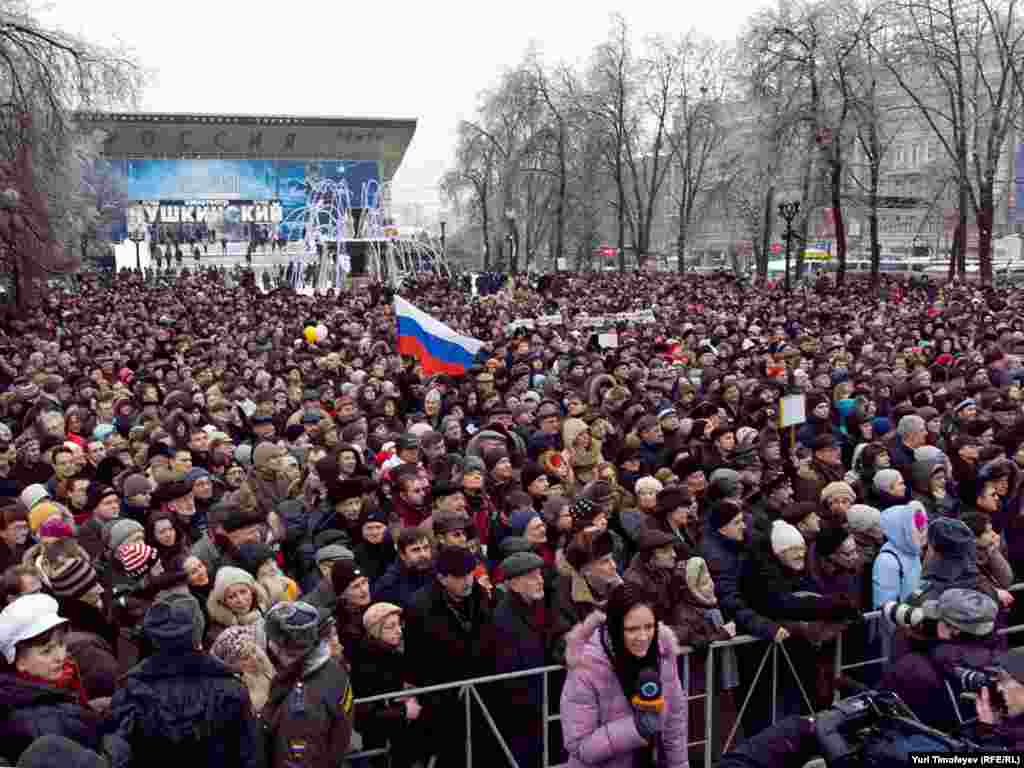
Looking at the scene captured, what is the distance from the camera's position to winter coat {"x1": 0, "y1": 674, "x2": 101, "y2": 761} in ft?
10.7

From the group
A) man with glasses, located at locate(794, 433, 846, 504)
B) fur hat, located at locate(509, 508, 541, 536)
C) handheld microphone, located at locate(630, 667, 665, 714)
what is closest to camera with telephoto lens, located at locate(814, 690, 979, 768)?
handheld microphone, located at locate(630, 667, 665, 714)

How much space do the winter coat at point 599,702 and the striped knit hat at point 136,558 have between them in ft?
8.68

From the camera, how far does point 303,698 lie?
359 cm

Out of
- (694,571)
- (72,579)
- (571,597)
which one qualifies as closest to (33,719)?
(72,579)

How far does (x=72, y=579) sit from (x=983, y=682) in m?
3.84

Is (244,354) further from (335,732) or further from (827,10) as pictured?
(827,10)

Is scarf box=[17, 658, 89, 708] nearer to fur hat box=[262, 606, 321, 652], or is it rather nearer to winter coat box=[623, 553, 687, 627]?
fur hat box=[262, 606, 321, 652]

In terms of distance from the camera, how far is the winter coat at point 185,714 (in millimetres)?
3307

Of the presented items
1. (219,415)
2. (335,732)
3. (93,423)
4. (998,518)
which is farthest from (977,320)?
(335,732)

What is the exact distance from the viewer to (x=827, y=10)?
29.6 meters

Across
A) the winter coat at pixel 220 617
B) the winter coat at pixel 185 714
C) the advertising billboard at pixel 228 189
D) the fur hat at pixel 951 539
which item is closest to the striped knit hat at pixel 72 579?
the winter coat at pixel 220 617

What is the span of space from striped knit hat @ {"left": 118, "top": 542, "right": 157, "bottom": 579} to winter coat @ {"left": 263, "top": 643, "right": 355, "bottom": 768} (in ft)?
6.30

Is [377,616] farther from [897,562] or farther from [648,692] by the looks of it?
[897,562]

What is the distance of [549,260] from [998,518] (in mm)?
60547
